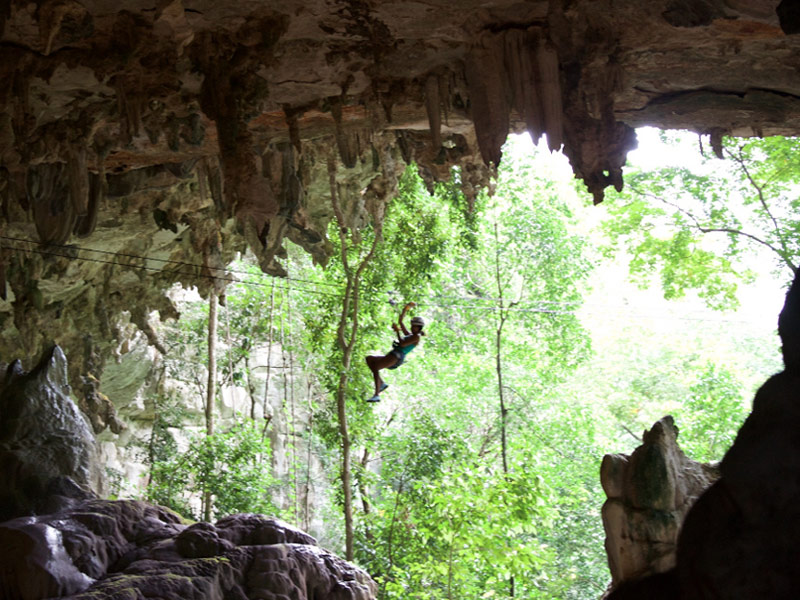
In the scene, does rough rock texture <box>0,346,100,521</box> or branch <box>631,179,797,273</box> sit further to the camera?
branch <box>631,179,797,273</box>

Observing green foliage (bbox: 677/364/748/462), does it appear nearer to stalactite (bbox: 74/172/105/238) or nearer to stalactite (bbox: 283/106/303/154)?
stalactite (bbox: 283/106/303/154)

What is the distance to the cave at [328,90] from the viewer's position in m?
5.82

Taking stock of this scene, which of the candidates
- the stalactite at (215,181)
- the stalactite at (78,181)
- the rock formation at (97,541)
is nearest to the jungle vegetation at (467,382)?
the stalactite at (215,181)

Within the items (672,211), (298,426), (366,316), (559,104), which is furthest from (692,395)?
(559,104)

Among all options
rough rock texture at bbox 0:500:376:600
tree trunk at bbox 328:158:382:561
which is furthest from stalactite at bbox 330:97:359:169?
tree trunk at bbox 328:158:382:561

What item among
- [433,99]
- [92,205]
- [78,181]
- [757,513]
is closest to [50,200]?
[92,205]

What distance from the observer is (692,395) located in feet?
49.2

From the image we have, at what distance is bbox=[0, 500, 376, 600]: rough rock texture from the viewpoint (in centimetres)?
633

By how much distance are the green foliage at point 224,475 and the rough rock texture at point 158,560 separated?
15.7 feet

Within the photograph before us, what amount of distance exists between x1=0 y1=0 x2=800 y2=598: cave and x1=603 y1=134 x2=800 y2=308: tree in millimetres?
5885

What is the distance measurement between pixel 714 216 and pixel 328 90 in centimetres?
859

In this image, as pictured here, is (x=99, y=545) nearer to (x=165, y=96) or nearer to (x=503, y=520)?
(x=165, y=96)

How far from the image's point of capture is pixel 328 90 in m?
6.91

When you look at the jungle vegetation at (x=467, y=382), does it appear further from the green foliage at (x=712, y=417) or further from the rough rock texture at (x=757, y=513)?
the rough rock texture at (x=757, y=513)
